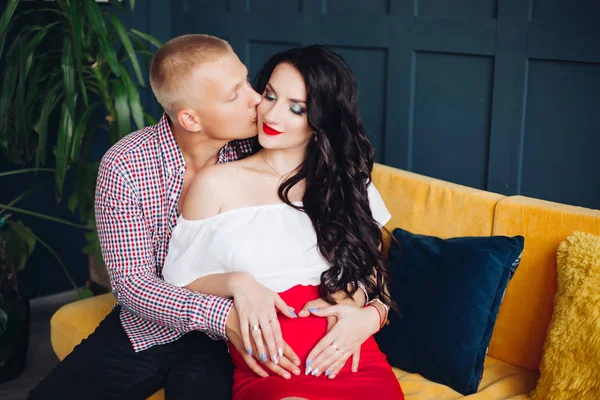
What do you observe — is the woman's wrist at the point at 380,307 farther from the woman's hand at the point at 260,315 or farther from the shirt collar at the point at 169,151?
the shirt collar at the point at 169,151

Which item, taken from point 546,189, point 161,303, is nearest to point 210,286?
point 161,303

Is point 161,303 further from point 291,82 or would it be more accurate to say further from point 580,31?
point 580,31

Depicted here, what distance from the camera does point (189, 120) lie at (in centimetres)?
178

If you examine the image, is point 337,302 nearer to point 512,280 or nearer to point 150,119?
point 512,280

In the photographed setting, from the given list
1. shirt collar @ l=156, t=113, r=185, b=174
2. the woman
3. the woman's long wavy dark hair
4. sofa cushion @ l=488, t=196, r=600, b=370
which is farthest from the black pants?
sofa cushion @ l=488, t=196, r=600, b=370

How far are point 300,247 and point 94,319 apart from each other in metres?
0.75

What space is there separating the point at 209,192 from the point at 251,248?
0.17m

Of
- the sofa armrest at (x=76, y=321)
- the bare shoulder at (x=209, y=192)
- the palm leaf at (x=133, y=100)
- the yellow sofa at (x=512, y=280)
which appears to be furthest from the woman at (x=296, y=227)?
the palm leaf at (x=133, y=100)

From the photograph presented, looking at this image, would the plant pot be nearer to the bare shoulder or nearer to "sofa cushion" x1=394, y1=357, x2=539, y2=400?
the bare shoulder

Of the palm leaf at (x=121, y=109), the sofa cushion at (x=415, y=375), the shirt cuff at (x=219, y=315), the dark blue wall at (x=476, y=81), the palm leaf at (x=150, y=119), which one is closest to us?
the shirt cuff at (x=219, y=315)

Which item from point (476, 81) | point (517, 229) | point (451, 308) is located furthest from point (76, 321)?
point (476, 81)

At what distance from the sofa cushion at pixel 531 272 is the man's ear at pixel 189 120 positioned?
0.86 metres

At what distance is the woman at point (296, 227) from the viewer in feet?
5.23

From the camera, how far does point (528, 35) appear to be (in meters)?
2.25
